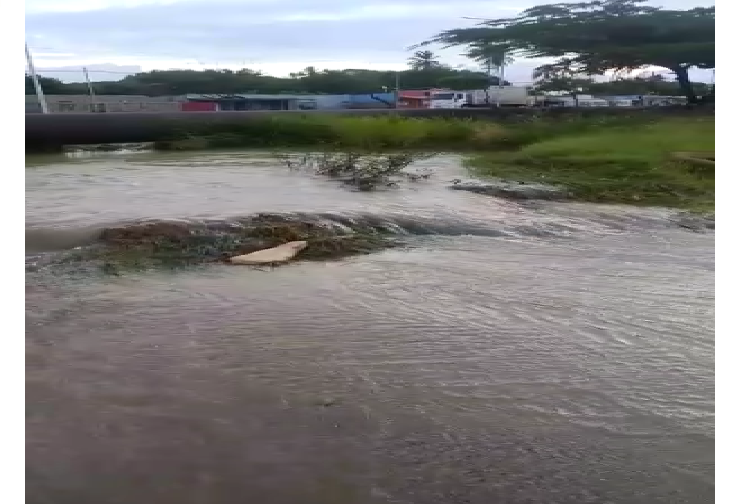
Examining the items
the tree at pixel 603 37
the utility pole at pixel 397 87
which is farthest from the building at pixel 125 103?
the tree at pixel 603 37

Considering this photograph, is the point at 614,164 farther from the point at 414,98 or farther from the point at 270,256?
the point at 270,256

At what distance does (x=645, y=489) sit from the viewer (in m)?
1.49

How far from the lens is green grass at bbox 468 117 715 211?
2.73 metres

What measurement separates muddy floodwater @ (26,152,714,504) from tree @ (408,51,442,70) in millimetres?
414

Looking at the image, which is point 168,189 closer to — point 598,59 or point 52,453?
point 52,453

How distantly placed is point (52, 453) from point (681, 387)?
152 centimetres

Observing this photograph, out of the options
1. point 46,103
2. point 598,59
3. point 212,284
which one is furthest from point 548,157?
point 46,103

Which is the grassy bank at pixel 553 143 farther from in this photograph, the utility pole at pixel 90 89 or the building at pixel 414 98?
the utility pole at pixel 90 89

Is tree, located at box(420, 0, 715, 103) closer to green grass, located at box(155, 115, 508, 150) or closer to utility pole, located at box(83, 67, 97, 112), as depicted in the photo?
green grass, located at box(155, 115, 508, 150)

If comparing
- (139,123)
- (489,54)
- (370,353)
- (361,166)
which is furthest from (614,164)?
(139,123)

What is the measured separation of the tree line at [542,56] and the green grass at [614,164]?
18cm

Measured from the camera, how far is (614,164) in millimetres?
2848

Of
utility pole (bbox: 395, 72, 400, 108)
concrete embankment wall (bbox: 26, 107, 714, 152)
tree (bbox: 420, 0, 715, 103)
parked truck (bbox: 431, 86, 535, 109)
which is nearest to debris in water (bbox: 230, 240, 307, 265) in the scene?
concrete embankment wall (bbox: 26, 107, 714, 152)

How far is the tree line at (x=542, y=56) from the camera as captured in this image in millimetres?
2438
